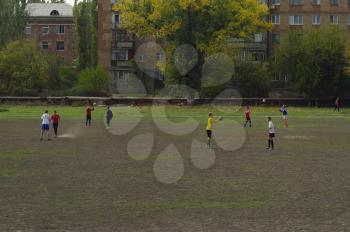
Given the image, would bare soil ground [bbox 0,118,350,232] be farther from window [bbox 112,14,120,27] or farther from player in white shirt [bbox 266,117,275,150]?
window [bbox 112,14,120,27]

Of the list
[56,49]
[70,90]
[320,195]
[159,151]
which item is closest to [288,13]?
[70,90]

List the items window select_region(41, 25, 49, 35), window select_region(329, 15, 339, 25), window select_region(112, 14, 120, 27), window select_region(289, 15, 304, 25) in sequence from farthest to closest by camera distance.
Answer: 1. window select_region(41, 25, 49, 35)
2. window select_region(112, 14, 120, 27)
3. window select_region(289, 15, 304, 25)
4. window select_region(329, 15, 339, 25)

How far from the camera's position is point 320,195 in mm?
15664

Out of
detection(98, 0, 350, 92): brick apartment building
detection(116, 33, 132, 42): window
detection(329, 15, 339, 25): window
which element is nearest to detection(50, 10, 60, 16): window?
detection(98, 0, 350, 92): brick apartment building

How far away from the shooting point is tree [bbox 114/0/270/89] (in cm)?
6894

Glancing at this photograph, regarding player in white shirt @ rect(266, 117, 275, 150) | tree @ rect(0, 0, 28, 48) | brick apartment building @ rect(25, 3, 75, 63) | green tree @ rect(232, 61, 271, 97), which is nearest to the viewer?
player in white shirt @ rect(266, 117, 275, 150)

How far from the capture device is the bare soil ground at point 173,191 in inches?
492

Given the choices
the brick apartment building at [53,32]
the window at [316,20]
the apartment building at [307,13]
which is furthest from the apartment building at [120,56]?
the window at [316,20]

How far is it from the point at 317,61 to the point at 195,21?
15689mm

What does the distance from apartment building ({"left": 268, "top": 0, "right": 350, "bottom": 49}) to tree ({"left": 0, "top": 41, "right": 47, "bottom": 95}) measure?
37758 mm

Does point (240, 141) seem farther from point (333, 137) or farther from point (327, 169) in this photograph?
point (327, 169)

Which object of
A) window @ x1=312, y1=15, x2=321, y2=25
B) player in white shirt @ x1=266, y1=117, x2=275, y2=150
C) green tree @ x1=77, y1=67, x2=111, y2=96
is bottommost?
player in white shirt @ x1=266, y1=117, x2=275, y2=150

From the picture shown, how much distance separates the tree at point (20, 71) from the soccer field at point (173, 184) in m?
45.2

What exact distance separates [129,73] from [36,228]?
85.1m
